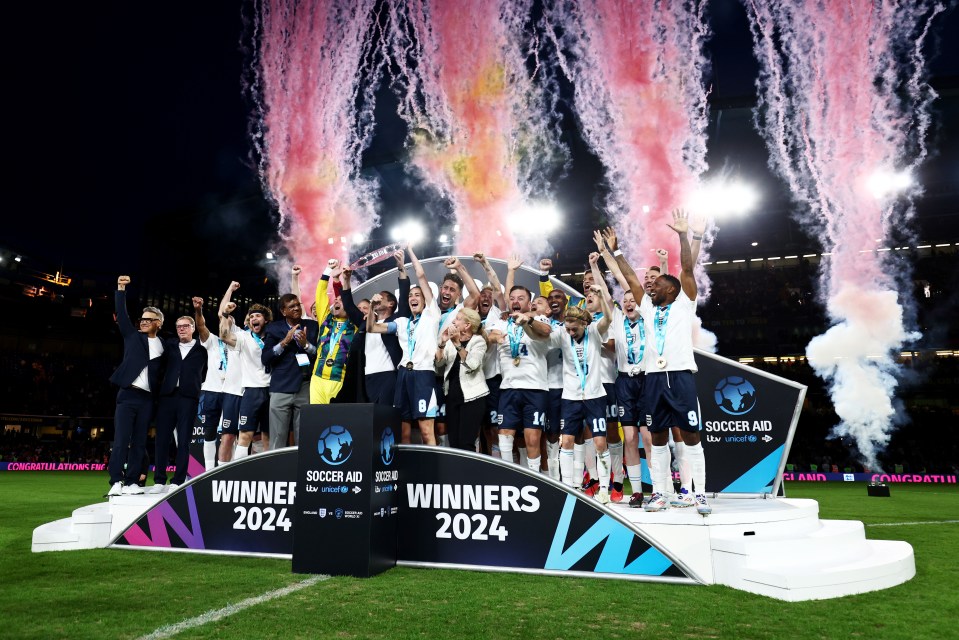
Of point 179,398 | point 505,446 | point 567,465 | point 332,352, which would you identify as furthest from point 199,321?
point 567,465

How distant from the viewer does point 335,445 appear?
5215mm

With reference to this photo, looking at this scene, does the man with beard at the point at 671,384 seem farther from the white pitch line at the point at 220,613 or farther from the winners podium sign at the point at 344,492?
the white pitch line at the point at 220,613

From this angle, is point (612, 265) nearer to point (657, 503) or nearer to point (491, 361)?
point (491, 361)

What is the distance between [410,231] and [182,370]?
19851 mm

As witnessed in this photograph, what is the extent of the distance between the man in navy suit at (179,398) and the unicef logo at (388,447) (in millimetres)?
3145

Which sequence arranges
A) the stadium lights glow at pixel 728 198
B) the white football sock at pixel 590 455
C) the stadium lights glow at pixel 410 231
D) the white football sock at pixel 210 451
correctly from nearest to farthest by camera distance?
the white football sock at pixel 590 455 < the white football sock at pixel 210 451 < the stadium lights glow at pixel 410 231 < the stadium lights glow at pixel 728 198

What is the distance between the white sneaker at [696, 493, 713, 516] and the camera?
504 cm

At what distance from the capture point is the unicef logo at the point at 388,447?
17.3ft

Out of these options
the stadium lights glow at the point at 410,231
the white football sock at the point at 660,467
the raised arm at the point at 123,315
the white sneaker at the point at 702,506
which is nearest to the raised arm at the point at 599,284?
the white football sock at the point at 660,467

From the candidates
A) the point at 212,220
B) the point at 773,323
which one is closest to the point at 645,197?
the point at 773,323

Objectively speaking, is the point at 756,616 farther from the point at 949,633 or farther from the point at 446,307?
the point at 446,307

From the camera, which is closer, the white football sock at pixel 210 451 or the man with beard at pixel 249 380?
the man with beard at pixel 249 380

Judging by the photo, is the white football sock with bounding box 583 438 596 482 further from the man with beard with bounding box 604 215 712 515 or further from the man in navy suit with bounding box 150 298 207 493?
the man in navy suit with bounding box 150 298 207 493

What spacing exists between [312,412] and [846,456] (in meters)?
26.5
